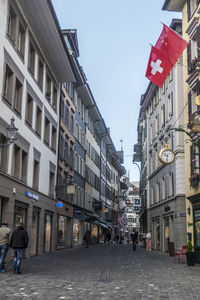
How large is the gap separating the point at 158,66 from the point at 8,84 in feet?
24.3

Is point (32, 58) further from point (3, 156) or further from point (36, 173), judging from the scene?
point (3, 156)

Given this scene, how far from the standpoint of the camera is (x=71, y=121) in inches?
1503

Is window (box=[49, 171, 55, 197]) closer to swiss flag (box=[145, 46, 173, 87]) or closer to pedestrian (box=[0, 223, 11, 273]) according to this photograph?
swiss flag (box=[145, 46, 173, 87])

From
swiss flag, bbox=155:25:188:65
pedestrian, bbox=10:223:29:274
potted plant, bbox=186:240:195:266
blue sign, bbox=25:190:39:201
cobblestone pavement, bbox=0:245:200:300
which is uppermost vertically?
swiss flag, bbox=155:25:188:65

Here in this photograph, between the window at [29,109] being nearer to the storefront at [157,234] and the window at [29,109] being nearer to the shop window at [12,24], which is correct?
the shop window at [12,24]

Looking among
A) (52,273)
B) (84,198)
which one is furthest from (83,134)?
(52,273)

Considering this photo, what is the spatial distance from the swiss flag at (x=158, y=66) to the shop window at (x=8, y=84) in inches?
266

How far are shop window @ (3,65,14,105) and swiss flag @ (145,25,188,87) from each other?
676cm

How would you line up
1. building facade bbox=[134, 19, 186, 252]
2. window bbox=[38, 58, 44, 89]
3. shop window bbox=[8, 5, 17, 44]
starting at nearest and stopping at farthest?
shop window bbox=[8, 5, 17, 44]
window bbox=[38, 58, 44, 89]
building facade bbox=[134, 19, 186, 252]

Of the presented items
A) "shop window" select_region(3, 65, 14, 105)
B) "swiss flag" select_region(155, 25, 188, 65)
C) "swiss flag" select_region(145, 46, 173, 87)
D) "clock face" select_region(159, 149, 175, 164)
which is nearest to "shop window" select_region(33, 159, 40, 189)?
"shop window" select_region(3, 65, 14, 105)

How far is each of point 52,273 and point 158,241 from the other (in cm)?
2428

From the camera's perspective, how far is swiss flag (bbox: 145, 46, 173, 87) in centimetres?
1656

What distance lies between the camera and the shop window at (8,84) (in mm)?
19531

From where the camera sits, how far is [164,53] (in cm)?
1648
